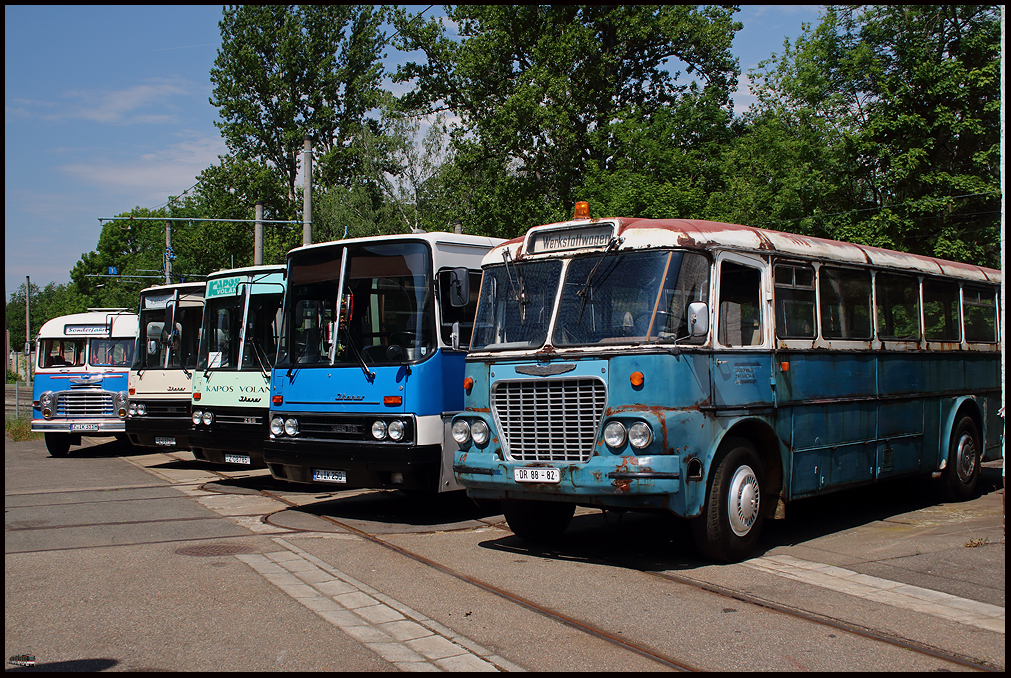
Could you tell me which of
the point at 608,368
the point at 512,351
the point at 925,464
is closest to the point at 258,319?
the point at 512,351

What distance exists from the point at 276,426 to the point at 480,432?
3.42 metres

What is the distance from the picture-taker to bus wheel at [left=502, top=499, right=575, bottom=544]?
891 centimetres

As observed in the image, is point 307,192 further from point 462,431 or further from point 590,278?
point 590,278

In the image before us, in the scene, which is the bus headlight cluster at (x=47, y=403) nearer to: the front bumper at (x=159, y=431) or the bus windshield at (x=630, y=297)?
the front bumper at (x=159, y=431)

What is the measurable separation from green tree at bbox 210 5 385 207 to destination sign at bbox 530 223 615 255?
44509 mm

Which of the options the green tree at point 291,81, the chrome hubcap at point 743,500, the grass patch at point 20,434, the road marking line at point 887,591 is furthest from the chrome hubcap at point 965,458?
the green tree at point 291,81

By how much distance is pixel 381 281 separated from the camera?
10.2 m

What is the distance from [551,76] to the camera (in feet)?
118

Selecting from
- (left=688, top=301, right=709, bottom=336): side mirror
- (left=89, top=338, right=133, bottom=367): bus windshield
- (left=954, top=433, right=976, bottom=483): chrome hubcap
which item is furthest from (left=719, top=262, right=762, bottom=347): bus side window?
(left=89, top=338, right=133, bottom=367): bus windshield

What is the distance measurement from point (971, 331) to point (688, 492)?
6867 mm

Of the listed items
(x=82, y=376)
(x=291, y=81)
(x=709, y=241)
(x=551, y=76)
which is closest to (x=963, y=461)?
(x=709, y=241)

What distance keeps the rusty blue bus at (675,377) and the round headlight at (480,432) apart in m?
0.01

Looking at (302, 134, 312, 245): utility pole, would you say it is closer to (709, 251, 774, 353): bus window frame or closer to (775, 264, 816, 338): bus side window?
(775, 264, 816, 338): bus side window

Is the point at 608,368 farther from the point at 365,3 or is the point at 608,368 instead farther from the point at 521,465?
the point at 365,3
